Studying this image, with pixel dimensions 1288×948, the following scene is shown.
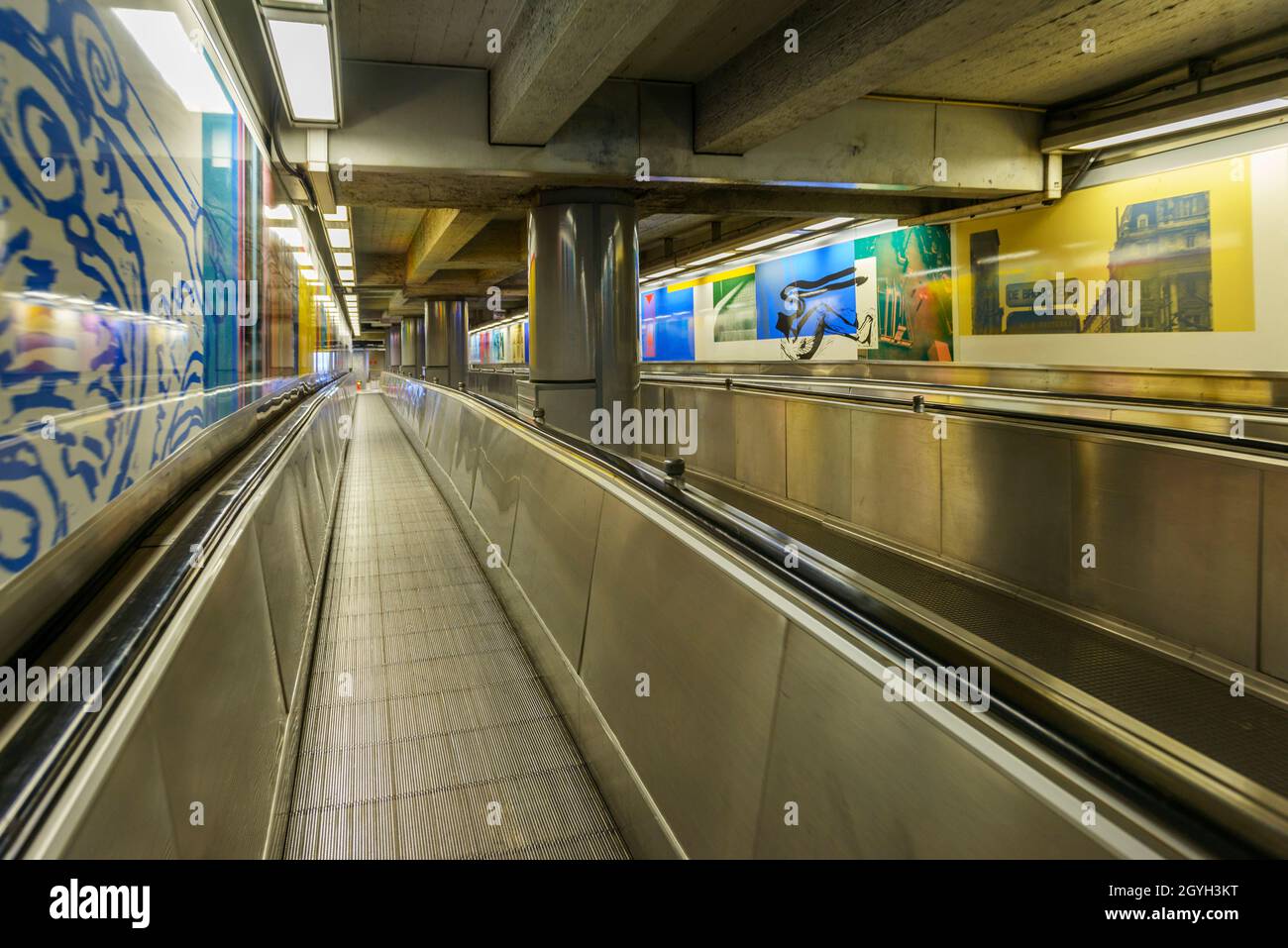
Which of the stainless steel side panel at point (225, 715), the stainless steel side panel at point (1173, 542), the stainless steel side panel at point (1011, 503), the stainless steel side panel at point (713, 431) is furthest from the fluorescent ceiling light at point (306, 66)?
the stainless steel side panel at point (1173, 542)

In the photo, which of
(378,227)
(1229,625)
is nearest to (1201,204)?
(1229,625)

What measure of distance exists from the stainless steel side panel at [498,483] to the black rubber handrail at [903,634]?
182cm

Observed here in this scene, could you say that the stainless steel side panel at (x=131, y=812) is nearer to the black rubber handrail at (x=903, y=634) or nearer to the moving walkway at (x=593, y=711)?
the moving walkway at (x=593, y=711)

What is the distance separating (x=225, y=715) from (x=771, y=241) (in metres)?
13.7

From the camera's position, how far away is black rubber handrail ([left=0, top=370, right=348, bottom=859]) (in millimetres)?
901

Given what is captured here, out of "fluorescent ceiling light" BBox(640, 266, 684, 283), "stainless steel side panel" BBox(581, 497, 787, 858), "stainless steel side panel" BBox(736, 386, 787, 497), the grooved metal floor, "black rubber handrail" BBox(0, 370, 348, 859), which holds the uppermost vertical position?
"fluorescent ceiling light" BBox(640, 266, 684, 283)

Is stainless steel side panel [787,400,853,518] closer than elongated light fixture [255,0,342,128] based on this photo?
No

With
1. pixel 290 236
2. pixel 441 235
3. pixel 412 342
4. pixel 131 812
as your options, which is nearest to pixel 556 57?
pixel 131 812

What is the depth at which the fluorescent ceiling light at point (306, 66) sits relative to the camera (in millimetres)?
4617

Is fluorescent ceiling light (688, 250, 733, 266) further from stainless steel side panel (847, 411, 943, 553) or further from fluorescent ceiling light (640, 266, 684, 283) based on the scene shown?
stainless steel side panel (847, 411, 943, 553)

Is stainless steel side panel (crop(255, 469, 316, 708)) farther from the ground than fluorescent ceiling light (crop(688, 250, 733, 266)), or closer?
closer

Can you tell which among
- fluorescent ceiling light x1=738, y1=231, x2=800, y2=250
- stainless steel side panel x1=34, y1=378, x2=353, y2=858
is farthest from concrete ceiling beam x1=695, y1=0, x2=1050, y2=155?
fluorescent ceiling light x1=738, y1=231, x2=800, y2=250

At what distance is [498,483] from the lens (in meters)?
5.05

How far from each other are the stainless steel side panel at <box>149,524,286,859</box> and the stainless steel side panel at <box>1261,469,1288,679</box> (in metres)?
4.09
